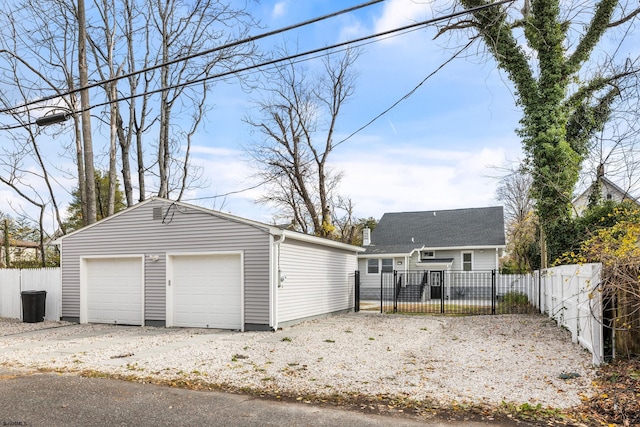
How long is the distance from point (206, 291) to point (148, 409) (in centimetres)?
713

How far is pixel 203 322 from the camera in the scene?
12.4m

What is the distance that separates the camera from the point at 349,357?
8.62 metres

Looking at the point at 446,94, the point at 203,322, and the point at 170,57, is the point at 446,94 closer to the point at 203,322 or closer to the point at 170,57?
the point at 203,322

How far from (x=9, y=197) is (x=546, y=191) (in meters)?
22.7

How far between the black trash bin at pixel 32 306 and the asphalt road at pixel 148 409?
850cm

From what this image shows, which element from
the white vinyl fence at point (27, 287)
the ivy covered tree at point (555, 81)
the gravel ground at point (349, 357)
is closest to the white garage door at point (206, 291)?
the gravel ground at point (349, 357)

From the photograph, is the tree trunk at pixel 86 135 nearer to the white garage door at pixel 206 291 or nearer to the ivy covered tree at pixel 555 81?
the white garage door at pixel 206 291

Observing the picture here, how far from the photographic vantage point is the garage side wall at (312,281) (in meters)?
12.3

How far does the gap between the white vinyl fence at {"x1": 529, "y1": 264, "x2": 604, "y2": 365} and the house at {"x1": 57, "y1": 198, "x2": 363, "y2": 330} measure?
6467mm

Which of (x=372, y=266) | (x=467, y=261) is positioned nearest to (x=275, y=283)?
(x=372, y=266)

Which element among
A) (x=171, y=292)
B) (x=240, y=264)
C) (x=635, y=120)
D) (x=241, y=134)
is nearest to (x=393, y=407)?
(x=240, y=264)

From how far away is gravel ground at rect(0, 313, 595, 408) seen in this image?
21.1ft

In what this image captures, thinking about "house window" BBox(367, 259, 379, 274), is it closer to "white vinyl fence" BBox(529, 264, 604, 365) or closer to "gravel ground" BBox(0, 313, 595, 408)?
"gravel ground" BBox(0, 313, 595, 408)

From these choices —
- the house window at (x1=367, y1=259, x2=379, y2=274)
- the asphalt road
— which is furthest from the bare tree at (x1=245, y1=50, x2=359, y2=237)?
the asphalt road
